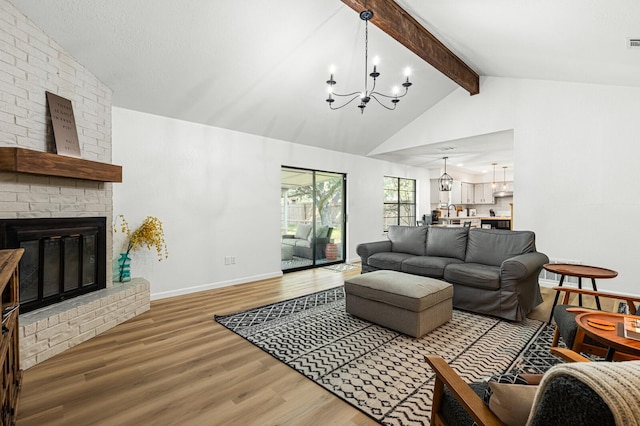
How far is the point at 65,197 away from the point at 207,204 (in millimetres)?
1758

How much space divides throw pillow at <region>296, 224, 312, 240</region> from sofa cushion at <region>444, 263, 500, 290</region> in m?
2.93

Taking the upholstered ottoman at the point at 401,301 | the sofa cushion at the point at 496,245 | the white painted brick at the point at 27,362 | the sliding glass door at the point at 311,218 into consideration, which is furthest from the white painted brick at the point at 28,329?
the sofa cushion at the point at 496,245

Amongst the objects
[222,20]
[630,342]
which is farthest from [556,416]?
[222,20]

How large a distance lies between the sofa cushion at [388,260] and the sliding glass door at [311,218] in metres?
1.71

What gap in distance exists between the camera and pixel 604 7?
2338 mm

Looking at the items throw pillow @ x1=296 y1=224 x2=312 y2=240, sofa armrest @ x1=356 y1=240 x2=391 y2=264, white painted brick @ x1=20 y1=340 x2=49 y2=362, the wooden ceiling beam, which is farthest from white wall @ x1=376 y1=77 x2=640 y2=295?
white painted brick @ x1=20 y1=340 x2=49 y2=362

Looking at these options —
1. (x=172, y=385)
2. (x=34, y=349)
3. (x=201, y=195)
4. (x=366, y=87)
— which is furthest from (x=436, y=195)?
(x=34, y=349)

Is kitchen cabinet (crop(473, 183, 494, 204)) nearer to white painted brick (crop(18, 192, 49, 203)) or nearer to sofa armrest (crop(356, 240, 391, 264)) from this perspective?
sofa armrest (crop(356, 240, 391, 264))

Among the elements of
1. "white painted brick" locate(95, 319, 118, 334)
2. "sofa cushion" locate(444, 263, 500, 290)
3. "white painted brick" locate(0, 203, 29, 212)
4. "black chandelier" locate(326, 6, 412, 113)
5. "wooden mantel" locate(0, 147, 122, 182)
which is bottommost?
"white painted brick" locate(95, 319, 118, 334)

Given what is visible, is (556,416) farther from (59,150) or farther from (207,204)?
(207,204)

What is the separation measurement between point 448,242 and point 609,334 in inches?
104

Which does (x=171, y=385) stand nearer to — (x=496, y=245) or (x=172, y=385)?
(x=172, y=385)

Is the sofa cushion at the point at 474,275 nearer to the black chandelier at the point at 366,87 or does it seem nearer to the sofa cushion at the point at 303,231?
the black chandelier at the point at 366,87

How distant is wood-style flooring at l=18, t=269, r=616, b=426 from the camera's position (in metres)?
1.82
